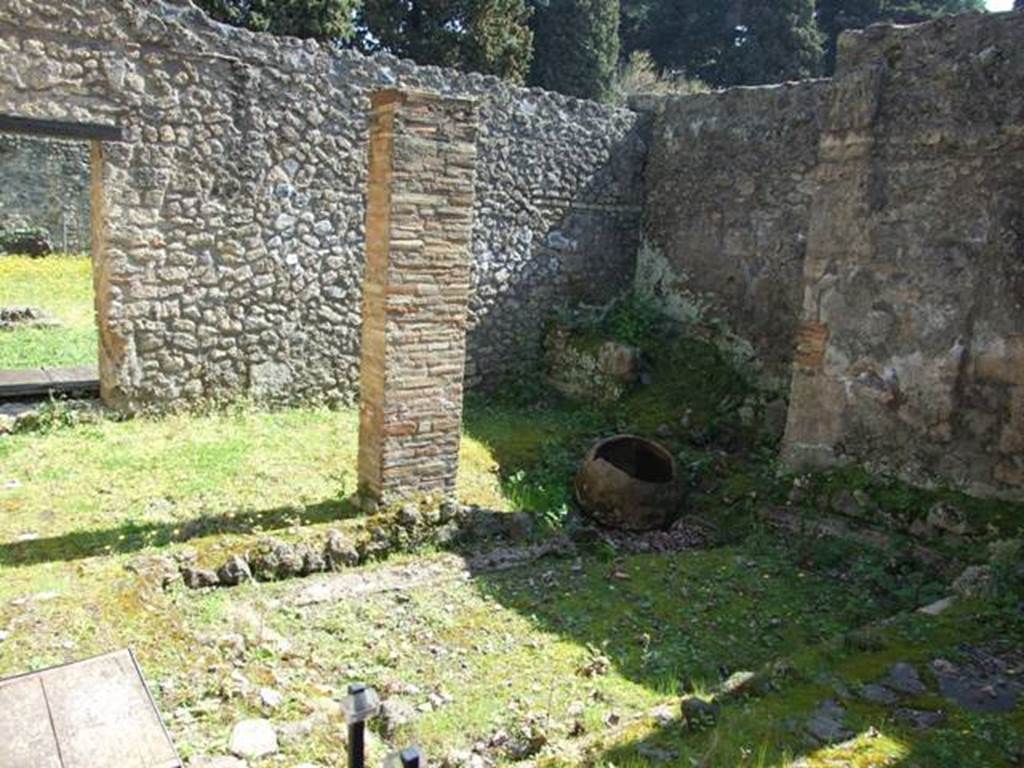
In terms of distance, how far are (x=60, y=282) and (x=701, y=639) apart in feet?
43.1

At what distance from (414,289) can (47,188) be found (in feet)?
43.6

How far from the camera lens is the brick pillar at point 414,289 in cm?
520

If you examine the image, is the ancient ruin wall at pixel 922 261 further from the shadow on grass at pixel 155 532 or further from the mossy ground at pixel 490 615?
the shadow on grass at pixel 155 532

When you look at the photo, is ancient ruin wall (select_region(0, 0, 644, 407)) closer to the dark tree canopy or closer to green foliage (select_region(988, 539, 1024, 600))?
green foliage (select_region(988, 539, 1024, 600))

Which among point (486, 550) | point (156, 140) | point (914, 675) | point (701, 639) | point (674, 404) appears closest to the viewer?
point (914, 675)

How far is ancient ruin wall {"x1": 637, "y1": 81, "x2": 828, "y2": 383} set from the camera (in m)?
7.93

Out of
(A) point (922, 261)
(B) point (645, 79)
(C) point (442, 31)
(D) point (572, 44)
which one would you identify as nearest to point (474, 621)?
(A) point (922, 261)

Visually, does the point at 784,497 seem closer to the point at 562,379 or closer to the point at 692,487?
the point at 692,487

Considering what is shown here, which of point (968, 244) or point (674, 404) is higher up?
point (968, 244)

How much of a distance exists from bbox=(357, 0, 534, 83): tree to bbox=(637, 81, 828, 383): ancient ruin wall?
Result: 8964 mm

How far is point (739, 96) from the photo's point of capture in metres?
8.49

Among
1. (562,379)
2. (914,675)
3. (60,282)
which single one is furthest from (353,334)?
(60,282)

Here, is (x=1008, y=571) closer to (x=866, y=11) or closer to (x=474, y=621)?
(x=474, y=621)

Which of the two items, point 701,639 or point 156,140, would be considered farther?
point 156,140
